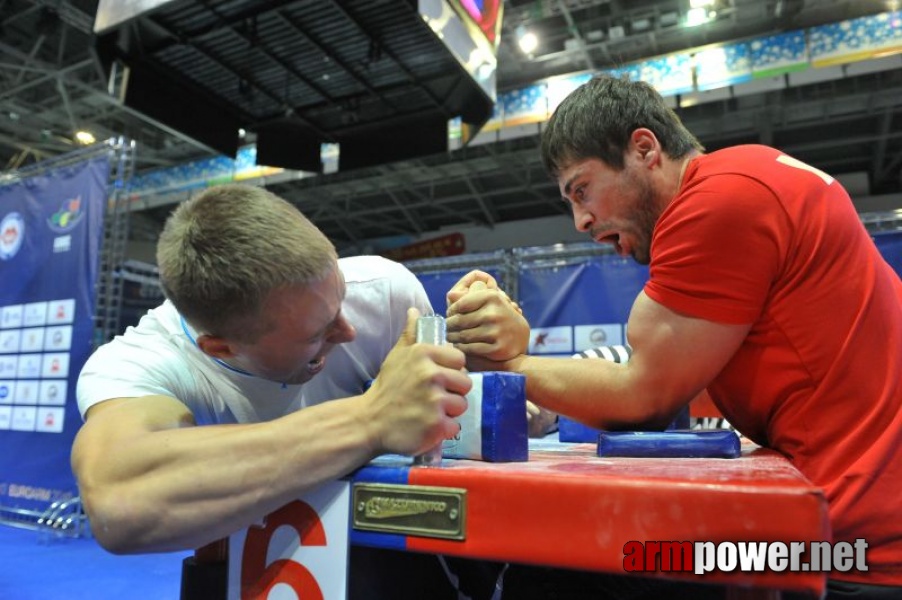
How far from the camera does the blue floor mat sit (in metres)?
2.56

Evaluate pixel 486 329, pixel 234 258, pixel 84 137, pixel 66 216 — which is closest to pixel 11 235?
pixel 66 216

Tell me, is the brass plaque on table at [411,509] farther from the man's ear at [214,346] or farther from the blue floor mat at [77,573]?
the blue floor mat at [77,573]

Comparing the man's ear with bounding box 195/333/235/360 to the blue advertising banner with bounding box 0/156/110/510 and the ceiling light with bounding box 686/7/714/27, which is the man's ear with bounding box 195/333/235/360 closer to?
the blue advertising banner with bounding box 0/156/110/510

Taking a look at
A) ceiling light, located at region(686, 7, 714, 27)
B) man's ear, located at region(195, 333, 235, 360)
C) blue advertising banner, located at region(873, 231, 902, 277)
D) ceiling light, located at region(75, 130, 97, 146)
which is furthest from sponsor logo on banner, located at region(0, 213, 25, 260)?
ceiling light, located at region(686, 7, 714, 27)

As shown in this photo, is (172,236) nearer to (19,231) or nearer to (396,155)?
(396,155)

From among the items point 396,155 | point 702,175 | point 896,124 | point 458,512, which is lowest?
point 458,512

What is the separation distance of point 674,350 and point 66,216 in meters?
4.40

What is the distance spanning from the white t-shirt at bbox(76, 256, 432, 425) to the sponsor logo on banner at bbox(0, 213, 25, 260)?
151 inches

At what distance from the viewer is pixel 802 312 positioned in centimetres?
95

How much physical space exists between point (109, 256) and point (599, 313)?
3348 millimetres

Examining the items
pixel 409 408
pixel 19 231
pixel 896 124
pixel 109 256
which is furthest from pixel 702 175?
pixel 896 124

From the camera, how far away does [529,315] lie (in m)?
4.56

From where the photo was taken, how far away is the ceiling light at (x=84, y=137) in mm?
9227

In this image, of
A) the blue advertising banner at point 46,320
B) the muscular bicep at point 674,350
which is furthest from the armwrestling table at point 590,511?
the blue advertising banner at point 46,320
